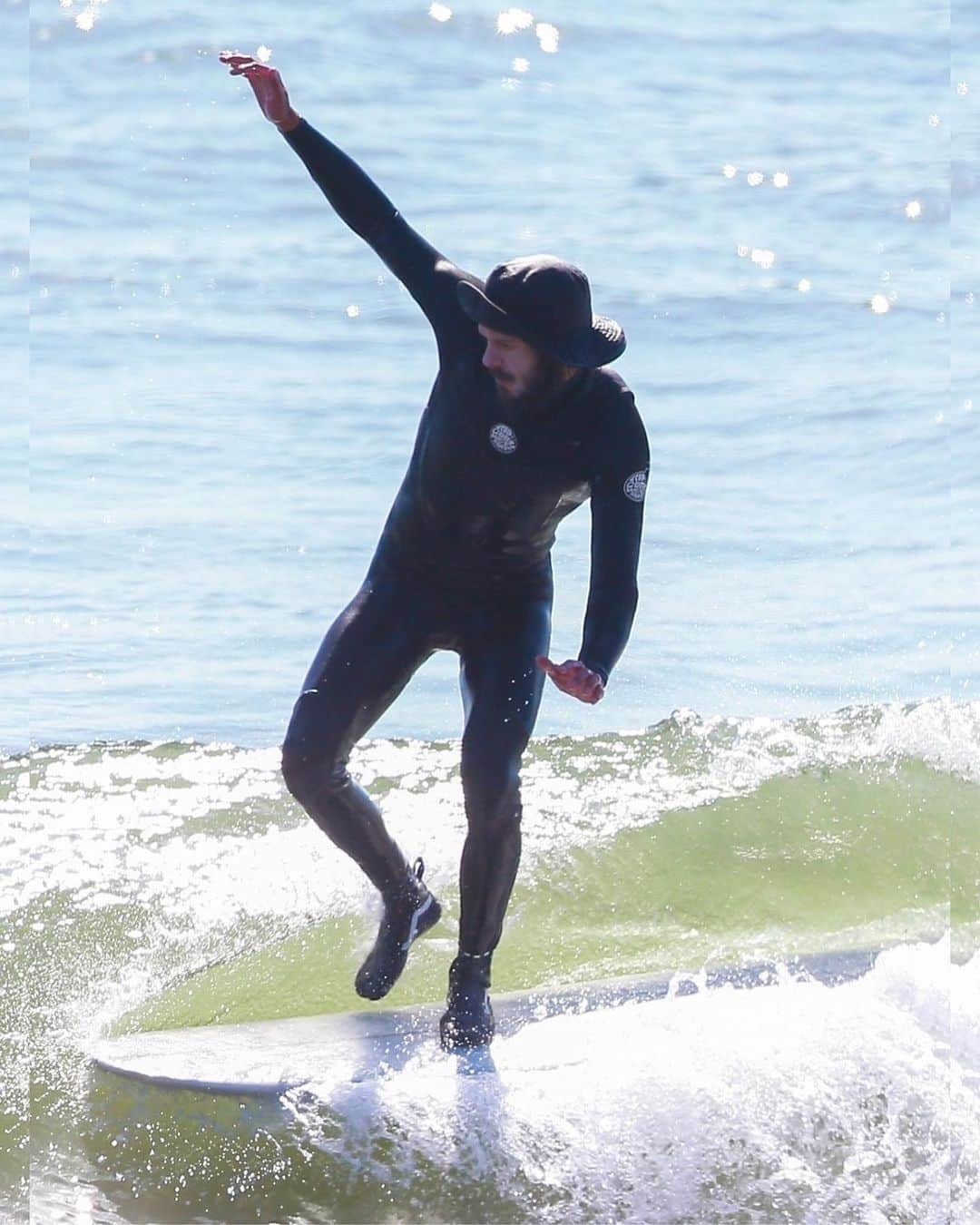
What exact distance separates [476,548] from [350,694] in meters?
0.45

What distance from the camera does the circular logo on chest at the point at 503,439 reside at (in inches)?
175

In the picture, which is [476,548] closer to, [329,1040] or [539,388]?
[539,388]

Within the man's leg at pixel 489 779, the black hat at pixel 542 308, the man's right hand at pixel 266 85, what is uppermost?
the man's right hand at pixel 266 85

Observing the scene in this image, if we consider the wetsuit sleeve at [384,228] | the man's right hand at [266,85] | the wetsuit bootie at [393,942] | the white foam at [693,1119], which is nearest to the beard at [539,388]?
the wetsuit sleeve at [384,228]

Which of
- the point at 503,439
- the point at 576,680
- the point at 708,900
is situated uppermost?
the point at 503,439

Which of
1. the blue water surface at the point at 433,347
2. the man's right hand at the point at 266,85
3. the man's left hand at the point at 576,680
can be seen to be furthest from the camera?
the blue water surface at the point at 433,347

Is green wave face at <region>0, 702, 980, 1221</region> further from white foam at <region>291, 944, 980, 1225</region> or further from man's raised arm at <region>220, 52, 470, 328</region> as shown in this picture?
man's raised arm at <region>220, 52, 470, 328</region>

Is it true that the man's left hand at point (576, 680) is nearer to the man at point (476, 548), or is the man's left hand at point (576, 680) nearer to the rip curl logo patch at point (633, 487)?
the man at point (476, 548)

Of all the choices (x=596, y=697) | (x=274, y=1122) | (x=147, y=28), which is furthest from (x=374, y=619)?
(x=147, y=28)

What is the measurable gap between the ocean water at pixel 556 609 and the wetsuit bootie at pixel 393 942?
401 mm

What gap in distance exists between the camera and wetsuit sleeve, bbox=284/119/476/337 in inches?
181

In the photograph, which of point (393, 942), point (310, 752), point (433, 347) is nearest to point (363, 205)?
point (310, 752)

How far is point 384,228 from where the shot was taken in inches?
183

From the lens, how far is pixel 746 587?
1186 cm
